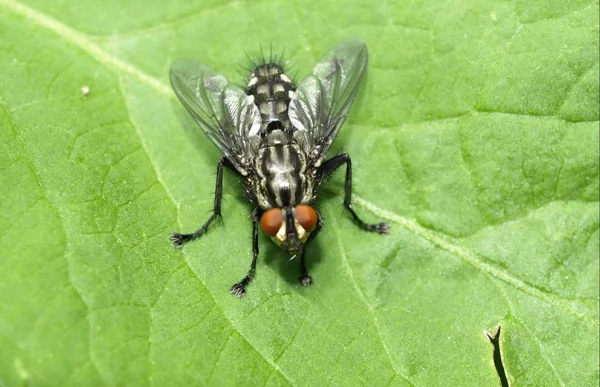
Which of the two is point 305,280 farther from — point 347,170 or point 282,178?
point 347,170

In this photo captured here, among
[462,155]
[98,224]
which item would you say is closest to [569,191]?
[462,155]

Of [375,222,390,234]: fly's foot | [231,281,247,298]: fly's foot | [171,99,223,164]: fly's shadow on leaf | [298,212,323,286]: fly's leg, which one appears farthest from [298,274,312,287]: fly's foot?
[171,99,223,164]: fly's shadow on leaf

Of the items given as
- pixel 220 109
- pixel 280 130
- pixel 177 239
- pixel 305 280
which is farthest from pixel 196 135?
pixel 305 280

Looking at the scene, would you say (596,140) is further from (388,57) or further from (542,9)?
(388,57)

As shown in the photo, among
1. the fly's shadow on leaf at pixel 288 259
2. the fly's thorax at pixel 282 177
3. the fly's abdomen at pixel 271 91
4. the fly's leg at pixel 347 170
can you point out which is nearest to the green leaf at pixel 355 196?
the fly's shadow on leaf at pixel 288 259

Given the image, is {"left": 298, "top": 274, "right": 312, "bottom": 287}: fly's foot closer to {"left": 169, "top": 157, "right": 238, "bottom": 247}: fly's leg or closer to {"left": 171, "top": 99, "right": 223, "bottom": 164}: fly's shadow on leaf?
{"left": 169, "top": 157, "right": 238, "bottom": 247}: fly's leg
